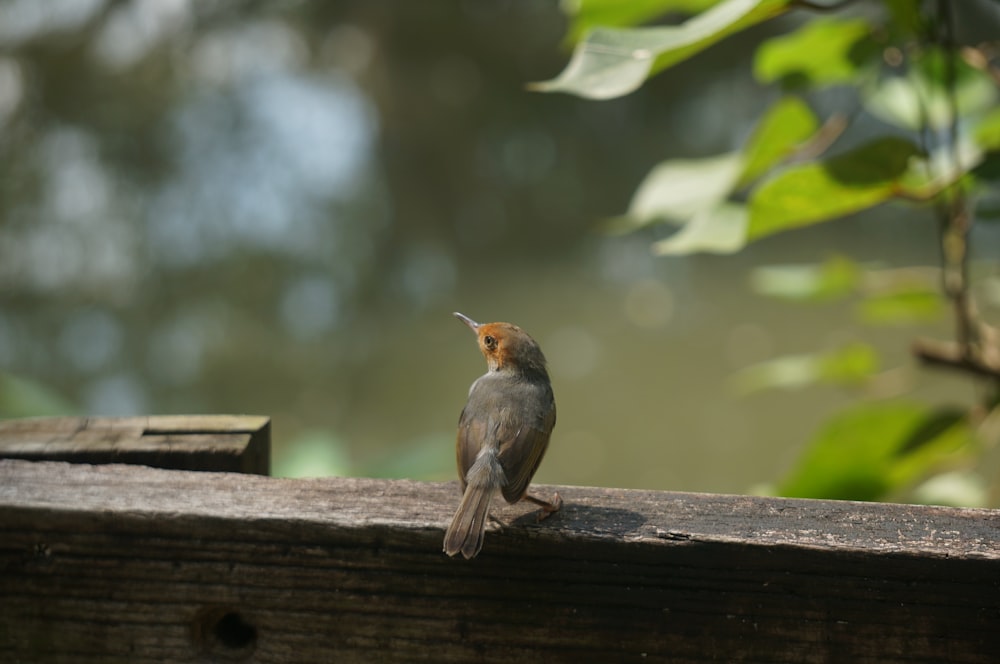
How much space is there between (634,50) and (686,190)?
0.64m

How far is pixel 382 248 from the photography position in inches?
267

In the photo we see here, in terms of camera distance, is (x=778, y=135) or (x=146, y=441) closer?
(x=146, y=441)

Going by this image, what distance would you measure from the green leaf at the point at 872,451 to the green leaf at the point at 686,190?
1.53 feet

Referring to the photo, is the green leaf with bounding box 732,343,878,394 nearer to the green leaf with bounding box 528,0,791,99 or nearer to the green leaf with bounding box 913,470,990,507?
the green leaf with bounding box 913,470,990,507

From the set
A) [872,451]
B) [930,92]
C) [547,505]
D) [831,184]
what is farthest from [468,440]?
[930,92]

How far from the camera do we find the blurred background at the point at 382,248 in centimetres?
506

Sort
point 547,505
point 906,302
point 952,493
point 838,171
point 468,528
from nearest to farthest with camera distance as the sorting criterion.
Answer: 1. point 468,528
2. point 547,505
3. point 838,171
4. point 906,302
5. point 952,493

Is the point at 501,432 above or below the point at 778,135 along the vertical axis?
below

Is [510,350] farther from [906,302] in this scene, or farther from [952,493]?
[952,493]

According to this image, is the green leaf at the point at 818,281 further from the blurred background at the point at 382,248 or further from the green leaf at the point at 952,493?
the blurred background at the point at 382,248

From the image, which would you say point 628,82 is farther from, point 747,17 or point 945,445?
point 945,445

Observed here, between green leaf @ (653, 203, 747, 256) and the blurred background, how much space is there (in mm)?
1051

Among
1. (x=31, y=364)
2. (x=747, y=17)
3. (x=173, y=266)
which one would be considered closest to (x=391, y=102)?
(x=173, y=266)

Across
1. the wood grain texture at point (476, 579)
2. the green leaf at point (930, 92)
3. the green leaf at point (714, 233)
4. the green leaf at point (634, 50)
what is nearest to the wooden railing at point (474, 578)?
the wood grain texture at point (476, 579)
